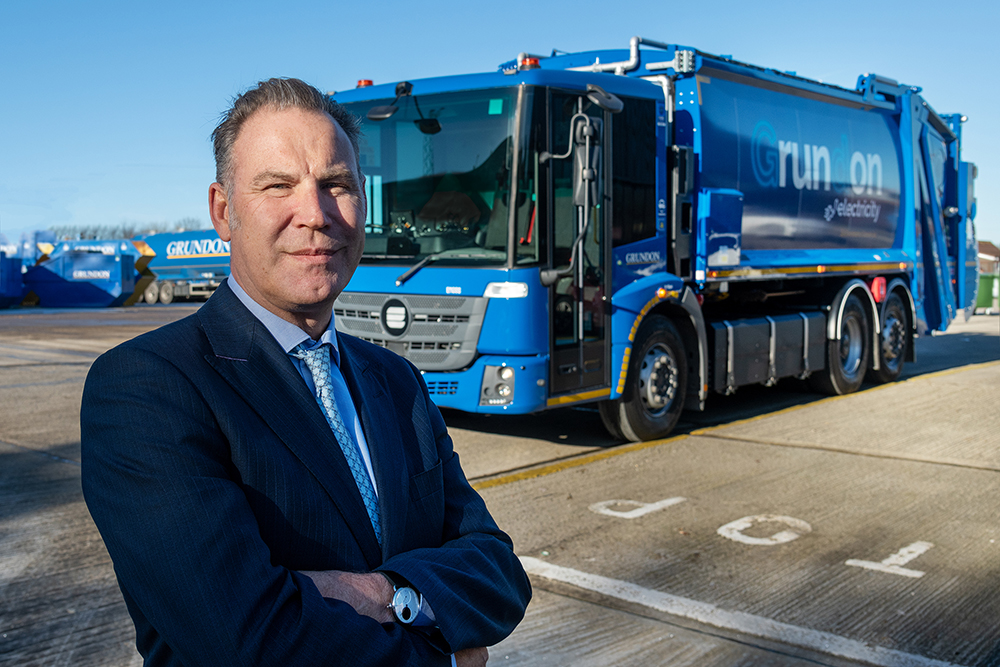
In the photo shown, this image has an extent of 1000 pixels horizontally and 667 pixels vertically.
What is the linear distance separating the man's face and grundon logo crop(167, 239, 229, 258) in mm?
38288

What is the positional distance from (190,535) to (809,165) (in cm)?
1004

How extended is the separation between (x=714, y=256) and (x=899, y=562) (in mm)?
4166

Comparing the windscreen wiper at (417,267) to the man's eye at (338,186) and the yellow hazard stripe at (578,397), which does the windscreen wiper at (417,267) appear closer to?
the yellow hazard stripe at (578,397)

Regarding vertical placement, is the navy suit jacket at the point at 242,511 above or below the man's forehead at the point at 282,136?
below

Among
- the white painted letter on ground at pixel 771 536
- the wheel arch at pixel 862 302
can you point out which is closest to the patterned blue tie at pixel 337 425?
the white painted letter on ground at pixel 771 536

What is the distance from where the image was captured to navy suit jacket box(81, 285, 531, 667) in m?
1.46

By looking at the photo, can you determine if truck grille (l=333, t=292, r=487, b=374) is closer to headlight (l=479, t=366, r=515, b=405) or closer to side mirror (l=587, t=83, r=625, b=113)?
headlight (l=479, t=366, r=515, b=405)

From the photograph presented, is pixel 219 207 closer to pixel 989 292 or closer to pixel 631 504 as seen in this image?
pixel 631 504

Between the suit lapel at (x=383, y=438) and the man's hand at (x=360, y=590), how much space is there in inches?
3.2

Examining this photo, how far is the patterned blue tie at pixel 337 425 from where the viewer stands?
1.69 metres

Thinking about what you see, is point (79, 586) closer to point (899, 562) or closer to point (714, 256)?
point (899, 562)

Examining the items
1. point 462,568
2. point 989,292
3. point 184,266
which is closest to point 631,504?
point 462,568

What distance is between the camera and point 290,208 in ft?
5.62

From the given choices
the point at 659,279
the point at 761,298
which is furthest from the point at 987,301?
the point at 659,279
